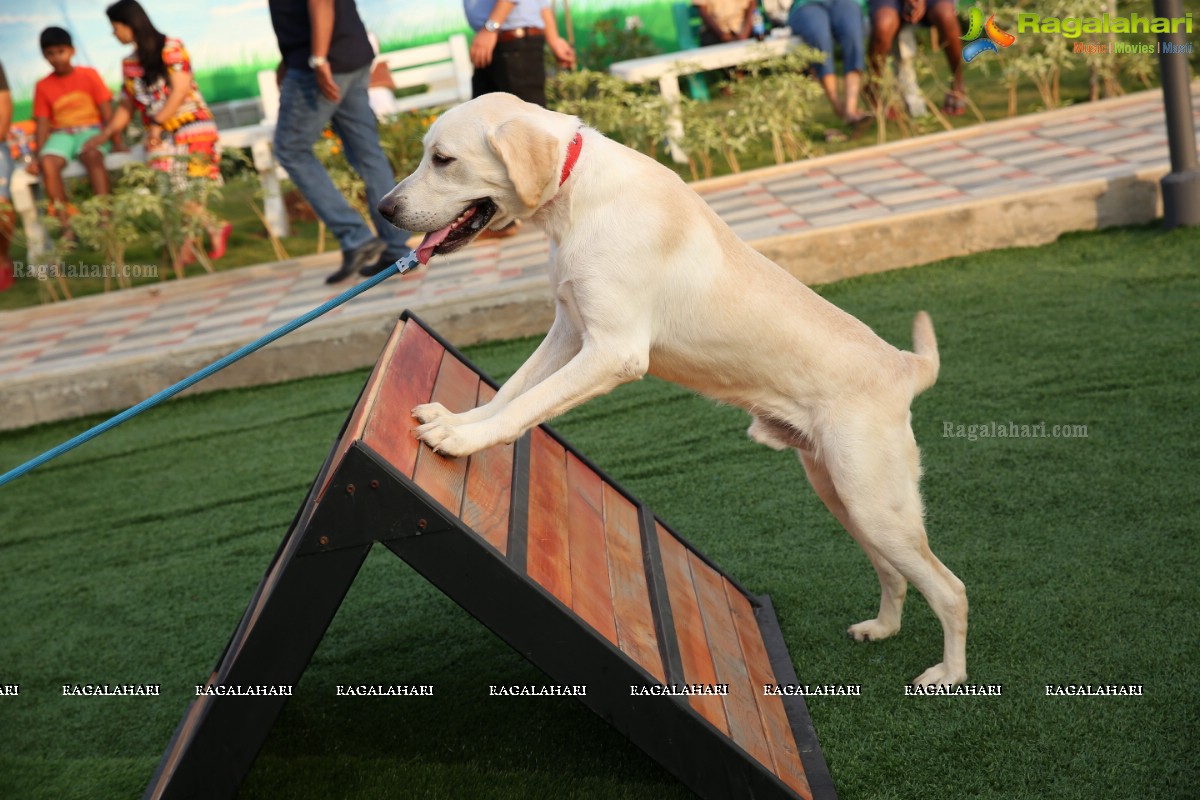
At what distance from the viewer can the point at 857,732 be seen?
2818 mm

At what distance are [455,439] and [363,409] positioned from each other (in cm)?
21

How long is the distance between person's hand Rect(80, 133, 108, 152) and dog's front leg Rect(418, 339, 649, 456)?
29.1 ft

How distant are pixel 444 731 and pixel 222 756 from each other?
2.56 feet

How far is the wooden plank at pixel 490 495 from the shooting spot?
240cm

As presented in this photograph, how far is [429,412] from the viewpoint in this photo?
2648 millimetres

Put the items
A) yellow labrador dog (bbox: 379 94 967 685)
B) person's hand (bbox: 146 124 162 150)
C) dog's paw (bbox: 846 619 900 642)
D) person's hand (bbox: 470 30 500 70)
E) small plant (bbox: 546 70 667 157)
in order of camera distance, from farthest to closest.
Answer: person's hand (bbox: 146 124 162 150)
small plant (bbox: 546 70 667 157)
person's hand (bbox: 470 30 500 70)
dog's paw (bbox: 846 619 900 642)
yellow labrador dog (bbox: 379 94 967 685)

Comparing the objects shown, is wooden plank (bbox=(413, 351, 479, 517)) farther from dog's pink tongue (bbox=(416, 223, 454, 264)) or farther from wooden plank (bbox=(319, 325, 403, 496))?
dog's pink tongue (bbox=(416, 223, 454, 264))

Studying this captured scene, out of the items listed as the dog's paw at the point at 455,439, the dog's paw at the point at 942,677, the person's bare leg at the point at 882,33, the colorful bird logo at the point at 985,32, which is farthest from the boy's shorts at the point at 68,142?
the dog's paw at the point at 942,677

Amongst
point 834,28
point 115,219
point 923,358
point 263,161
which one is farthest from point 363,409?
point 834,28

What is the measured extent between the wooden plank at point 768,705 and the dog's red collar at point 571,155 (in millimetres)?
1365

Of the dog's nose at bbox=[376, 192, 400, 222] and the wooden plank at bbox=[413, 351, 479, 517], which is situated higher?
the dog's nose at bbox=[376, 192, 400, 222]

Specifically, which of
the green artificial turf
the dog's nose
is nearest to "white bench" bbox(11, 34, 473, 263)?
the green artificial turf

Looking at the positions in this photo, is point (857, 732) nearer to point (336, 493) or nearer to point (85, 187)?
point (336, 493)

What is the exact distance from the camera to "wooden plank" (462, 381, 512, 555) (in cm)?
240
